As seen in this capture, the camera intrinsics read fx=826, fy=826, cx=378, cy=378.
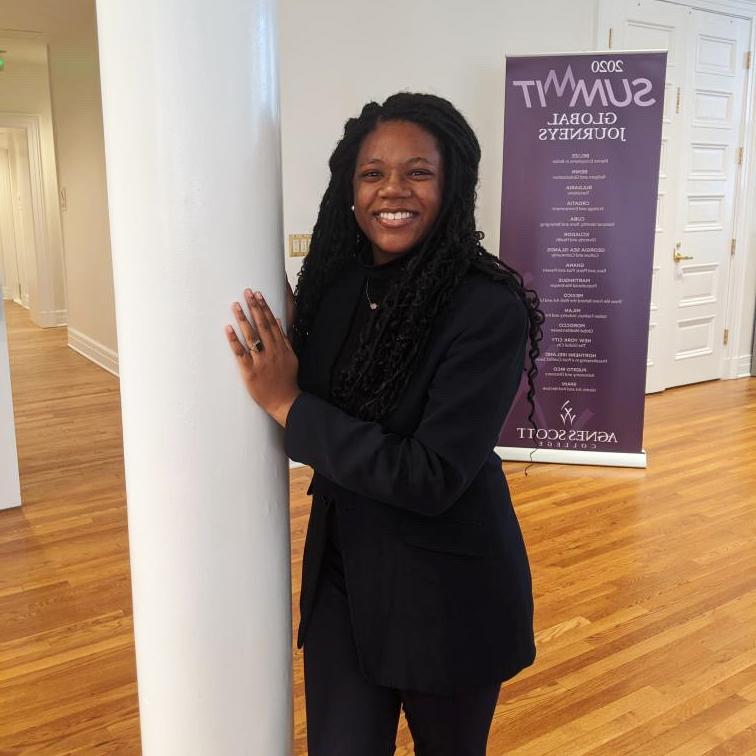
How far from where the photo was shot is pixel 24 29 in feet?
22.0

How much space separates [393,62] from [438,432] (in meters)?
3.73

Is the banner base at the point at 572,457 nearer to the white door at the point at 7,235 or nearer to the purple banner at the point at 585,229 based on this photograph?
the purple banner at the point at 585,229

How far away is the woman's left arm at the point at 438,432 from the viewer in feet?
3.77

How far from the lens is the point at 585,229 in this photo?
439 cm

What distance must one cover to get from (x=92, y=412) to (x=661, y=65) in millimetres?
4049

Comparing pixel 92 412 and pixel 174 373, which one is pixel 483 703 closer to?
pixel 174 373

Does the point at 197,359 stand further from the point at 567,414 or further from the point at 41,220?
the point at 41,220

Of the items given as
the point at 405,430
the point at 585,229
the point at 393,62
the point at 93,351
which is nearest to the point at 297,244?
the point at 393,62

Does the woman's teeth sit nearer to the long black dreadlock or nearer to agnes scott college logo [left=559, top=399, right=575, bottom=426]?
the long black dreadlock

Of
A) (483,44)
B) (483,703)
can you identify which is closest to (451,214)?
(483,703)

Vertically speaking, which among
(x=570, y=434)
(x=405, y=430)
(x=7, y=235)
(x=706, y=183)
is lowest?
(x=570, y=434)

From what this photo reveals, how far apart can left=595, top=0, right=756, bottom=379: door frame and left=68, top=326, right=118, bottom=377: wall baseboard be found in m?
4.92

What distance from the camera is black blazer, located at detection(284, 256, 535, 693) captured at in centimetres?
116

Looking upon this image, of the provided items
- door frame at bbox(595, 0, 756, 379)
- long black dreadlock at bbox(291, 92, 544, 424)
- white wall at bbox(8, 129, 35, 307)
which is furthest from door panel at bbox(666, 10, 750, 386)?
white wall at bbox(8, 129, 35, 307)
